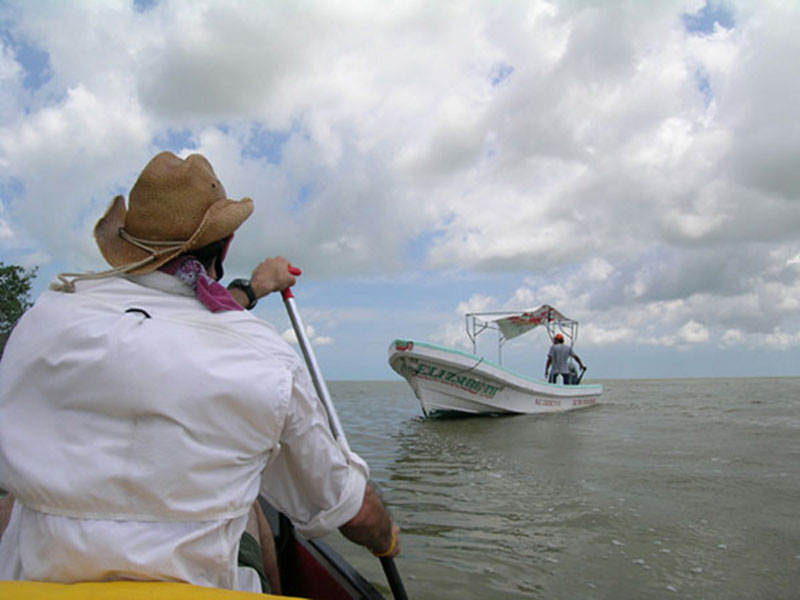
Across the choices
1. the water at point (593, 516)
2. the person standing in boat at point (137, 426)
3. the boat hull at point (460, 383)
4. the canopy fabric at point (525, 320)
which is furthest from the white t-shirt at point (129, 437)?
the canopy fabric at point (525, 320)

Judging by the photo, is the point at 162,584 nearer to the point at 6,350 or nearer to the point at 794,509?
the point at 6,350

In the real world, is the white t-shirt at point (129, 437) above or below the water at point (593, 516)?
above

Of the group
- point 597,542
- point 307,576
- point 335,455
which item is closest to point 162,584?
point 335,455

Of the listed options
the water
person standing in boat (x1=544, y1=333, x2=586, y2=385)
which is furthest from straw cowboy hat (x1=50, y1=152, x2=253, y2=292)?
person standing in boat (x1=544, y1=333, x2=586, y2=385)

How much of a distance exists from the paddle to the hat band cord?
0.72 metres

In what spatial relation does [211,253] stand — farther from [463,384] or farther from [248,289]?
[463,384]

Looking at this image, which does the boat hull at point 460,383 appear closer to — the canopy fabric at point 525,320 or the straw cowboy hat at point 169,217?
the canopy fabric at point 525,320

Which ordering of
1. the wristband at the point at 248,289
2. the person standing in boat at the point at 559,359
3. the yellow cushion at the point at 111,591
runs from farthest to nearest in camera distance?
the person standing in boat at the point at 559,359 → the wristband at the point at 248,289 → the yellow cushion at the point at 111,591

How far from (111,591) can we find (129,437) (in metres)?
0.27

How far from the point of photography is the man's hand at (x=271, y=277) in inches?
80.1

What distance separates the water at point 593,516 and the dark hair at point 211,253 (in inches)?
93.0

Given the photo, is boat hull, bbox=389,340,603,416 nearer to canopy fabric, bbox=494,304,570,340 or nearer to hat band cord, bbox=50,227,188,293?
canopy fabric, bbox=494,304,570,340

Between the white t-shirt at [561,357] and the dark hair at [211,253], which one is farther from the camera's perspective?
the white t-shirt at [561,357]

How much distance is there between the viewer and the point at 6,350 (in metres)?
1.20
